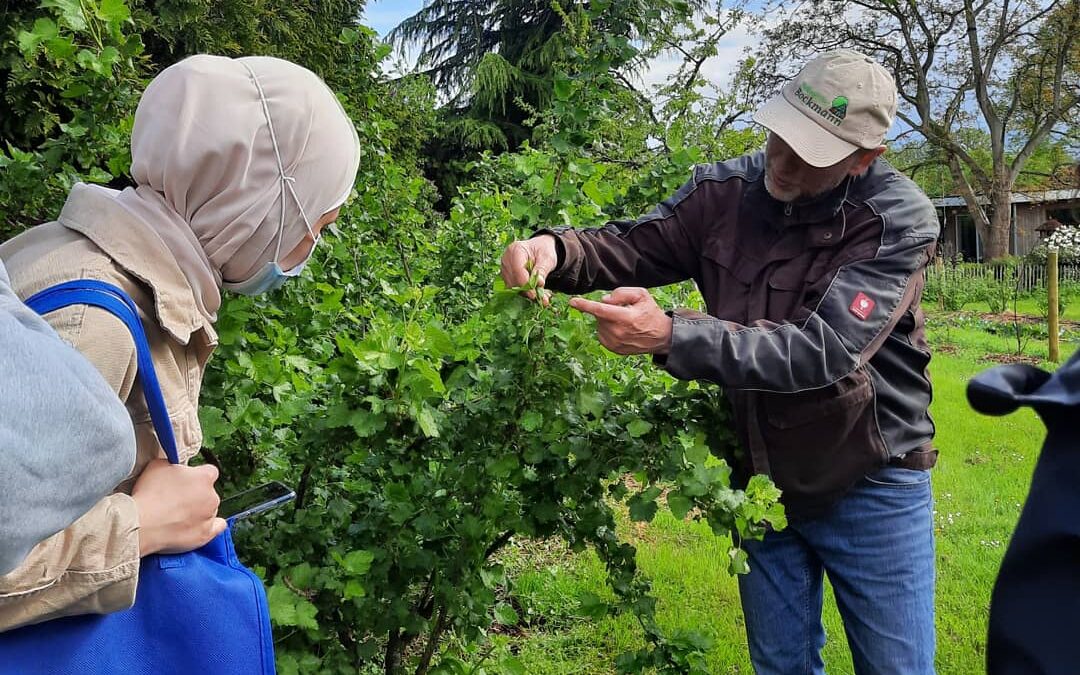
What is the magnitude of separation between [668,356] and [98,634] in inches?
43.9

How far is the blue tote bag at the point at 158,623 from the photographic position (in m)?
0.95

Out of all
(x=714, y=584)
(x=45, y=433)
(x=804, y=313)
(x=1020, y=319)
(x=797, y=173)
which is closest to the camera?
(x=45, y=433)

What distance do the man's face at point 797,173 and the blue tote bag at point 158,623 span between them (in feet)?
4.80

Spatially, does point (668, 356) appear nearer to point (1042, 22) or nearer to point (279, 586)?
point (279, 586)

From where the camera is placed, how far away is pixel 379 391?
5.54 feet

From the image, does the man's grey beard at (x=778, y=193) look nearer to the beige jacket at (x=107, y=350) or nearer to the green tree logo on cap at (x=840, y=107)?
the green tree logo on cap at (x=840, y=107)

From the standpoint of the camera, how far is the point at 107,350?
3.15 ft

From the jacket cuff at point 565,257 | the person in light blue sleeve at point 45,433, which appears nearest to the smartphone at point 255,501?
the person in light blue sleeve at point 45,433

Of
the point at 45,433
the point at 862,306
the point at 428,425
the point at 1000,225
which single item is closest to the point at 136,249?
the point at 45,433

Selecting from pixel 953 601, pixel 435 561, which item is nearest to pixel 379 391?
pixel 435 561

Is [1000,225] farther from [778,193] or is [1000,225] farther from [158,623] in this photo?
[158,623]

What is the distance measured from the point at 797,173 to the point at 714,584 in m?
2.67

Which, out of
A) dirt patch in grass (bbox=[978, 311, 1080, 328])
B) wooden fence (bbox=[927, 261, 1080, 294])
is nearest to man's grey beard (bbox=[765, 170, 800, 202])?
dirt patch in grass (bbox=[978, 311, 1080, 328])

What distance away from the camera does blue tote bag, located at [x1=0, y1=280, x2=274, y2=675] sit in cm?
95
